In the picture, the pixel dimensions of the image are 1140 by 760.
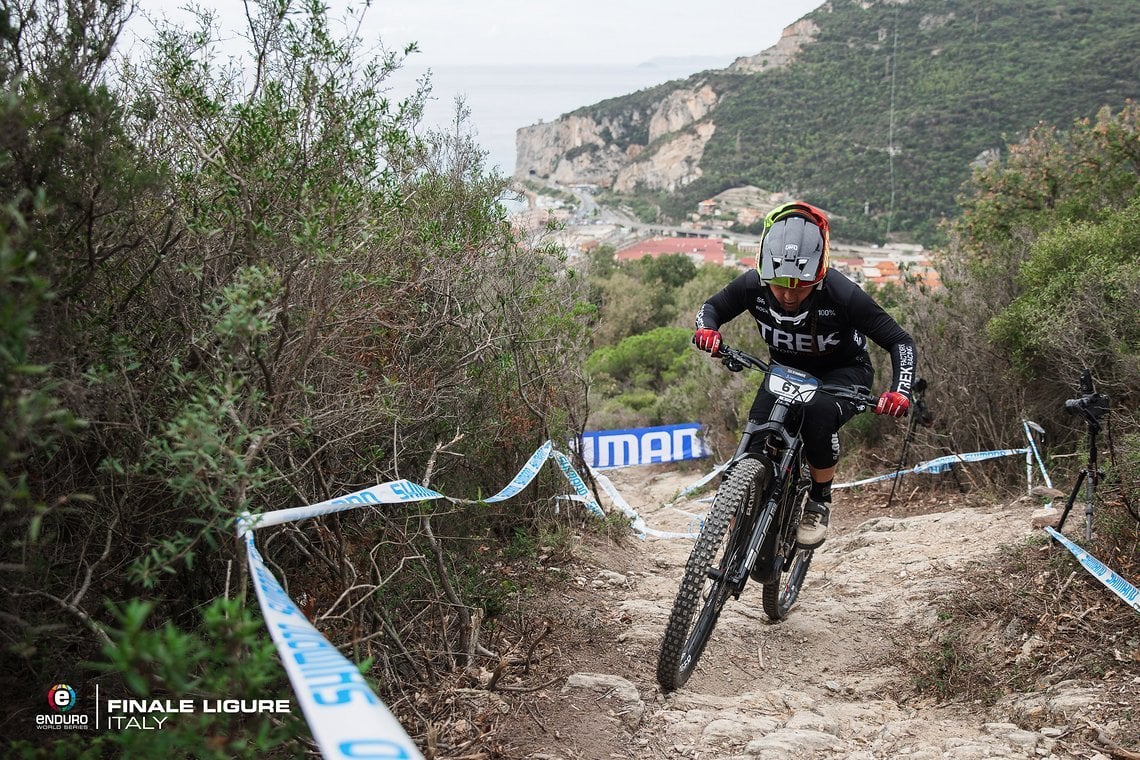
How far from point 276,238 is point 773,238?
2.62 metres

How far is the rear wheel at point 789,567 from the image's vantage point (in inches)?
196

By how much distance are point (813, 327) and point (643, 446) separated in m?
10.8

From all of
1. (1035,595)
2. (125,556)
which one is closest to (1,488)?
(125,556)

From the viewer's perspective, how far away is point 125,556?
10.3ft

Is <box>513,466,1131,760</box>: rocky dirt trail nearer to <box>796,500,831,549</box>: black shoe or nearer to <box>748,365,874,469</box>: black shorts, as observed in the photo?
<box>796,500,831,549</box>: black shoe

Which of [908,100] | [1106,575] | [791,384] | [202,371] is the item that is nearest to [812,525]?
[791,384]

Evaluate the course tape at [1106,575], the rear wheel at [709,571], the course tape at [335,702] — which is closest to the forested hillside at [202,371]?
the course tape at [335,702]

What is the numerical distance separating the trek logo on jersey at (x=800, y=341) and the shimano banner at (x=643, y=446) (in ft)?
31.4

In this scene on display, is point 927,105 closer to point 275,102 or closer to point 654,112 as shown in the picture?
point 654,112

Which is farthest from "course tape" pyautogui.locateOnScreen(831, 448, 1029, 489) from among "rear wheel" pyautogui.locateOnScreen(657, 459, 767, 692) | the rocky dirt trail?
"rear wheel" pyautogui.locateOnScreen(657, 459, 767, 692)

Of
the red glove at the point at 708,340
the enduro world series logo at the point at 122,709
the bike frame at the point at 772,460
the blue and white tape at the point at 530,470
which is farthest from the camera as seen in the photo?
the blue and white tape at the point at 530,470

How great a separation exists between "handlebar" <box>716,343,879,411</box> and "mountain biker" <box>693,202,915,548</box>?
44mm

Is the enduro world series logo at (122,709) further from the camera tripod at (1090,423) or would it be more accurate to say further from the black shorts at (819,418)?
the camera tripod at (1090,423)

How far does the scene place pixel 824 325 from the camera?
4785 millimetres
